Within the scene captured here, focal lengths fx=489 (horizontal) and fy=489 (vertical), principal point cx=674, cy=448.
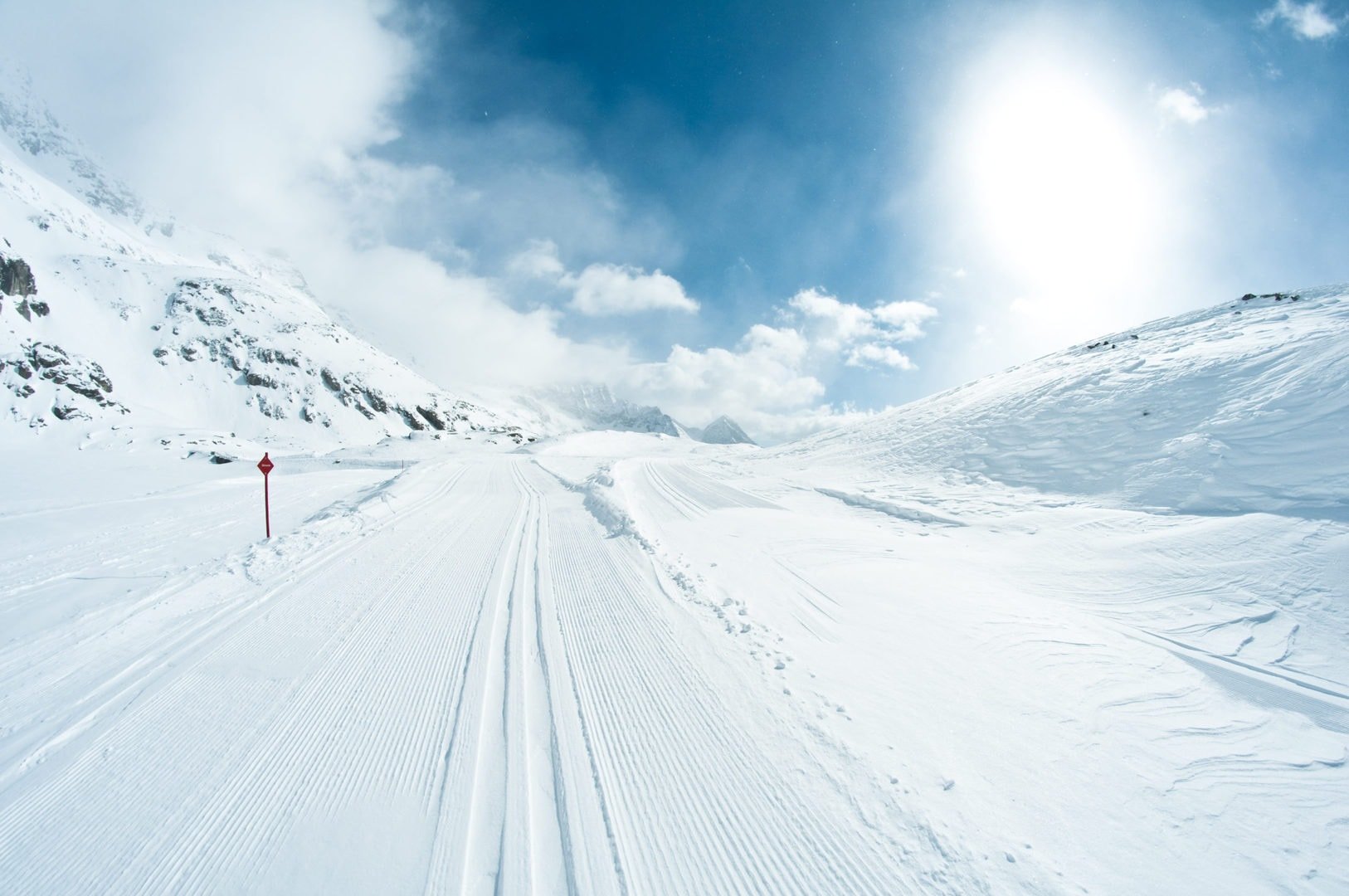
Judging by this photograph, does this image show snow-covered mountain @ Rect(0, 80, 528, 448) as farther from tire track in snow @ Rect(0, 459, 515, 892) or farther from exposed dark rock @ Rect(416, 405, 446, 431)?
tire track in snow @ Rect(0, 459, 515, 892)

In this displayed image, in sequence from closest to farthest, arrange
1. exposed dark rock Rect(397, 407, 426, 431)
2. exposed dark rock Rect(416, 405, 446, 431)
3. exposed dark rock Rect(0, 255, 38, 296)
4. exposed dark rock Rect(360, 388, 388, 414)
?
exposed dark rock Rect(0, 255, 38, 296)
exposed dark rock Rect(360, 388, 388, 414)
exposed dark rock Rect(397, 407, 426, 431)
exposed dark rock Rect(416, 405, 446, 431)

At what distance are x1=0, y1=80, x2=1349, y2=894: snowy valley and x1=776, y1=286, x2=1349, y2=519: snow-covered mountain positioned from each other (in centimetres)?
11

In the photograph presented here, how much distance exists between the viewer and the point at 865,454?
61.9 ft

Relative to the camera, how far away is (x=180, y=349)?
93.2 m

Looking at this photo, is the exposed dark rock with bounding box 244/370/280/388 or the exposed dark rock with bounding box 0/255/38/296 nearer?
the exposed dark rock with bounding box 0/255/38/296

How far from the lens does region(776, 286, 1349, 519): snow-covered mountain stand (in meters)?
8.75

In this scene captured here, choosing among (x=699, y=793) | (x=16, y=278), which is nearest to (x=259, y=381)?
(x=16, y=278)

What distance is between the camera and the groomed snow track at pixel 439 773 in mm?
2748

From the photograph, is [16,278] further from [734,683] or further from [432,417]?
[734,683]

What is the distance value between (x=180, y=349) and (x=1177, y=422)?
13505 cm

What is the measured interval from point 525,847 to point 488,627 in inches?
126

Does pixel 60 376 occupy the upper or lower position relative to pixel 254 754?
upper

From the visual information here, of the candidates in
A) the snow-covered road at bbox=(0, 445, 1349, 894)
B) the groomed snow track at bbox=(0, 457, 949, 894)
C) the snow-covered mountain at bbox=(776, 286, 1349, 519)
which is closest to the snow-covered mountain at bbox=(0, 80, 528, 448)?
the snow-covered mountain at bbox=(776, 286, 1349, 519)

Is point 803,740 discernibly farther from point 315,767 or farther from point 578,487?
point 578,487
